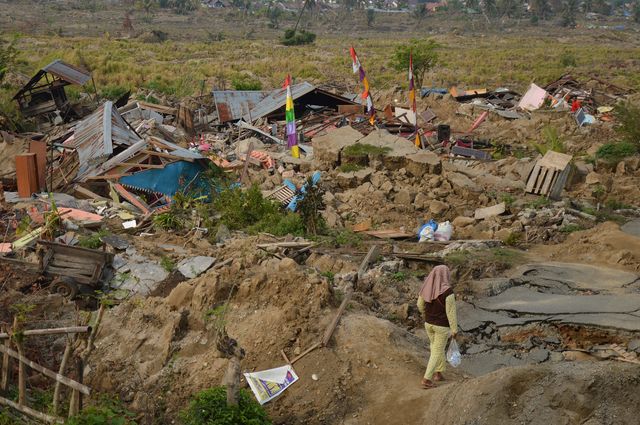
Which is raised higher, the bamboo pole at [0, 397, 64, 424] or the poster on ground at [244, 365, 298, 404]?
the bamboo pole at [0, 397, 64, 424]

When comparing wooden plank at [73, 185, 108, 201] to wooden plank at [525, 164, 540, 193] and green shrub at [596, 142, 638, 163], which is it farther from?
green shrub at [596, 142, 638, 163]

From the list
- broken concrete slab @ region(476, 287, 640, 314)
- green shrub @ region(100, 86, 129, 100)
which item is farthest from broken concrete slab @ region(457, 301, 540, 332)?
green shrub @ region(100, 86, 129, 100)

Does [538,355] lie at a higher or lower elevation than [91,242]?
higher

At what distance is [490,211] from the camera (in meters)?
12.4

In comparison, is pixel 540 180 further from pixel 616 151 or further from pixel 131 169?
pixel 131 169

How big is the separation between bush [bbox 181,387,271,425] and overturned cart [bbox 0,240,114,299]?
126 inches

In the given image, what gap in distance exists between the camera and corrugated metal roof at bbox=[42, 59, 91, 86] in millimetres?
18969

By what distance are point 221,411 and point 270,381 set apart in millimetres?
849

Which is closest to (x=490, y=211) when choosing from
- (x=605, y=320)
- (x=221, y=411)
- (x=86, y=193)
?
(x=605, y=320)

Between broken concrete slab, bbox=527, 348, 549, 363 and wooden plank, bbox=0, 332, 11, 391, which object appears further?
broken concrete slab, bbox=527, 348, 549, 363

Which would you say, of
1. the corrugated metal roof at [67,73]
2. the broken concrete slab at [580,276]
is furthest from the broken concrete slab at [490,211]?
the corrugated metal roof at [67,73]

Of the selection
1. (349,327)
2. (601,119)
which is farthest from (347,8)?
(349,327)

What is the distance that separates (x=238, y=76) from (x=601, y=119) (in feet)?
50.1

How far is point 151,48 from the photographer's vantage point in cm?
4288
